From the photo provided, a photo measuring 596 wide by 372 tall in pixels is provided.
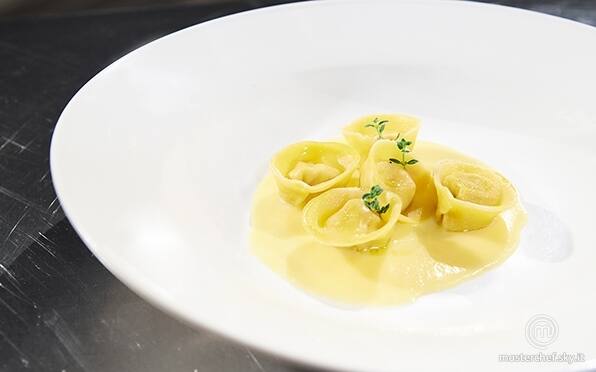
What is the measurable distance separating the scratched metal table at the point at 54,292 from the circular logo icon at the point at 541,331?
1.19 feet

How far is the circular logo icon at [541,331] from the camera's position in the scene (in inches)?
35.0

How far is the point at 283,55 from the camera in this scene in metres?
1.62

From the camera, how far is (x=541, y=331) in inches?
36.9

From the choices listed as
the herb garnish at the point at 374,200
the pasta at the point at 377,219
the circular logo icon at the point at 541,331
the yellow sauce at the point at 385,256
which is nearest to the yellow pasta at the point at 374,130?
the pasta at the point at 377,219

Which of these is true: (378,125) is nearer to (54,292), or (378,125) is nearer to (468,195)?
(468,195)

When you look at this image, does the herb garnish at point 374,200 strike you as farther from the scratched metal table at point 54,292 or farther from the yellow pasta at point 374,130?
the scratched metal table at point 54,292

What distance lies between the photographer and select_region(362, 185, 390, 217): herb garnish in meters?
1.19

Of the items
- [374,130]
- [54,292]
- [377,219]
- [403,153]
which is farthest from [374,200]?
[54,292]

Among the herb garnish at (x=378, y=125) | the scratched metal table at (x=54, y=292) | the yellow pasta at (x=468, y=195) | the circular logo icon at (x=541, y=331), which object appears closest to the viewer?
the circular logo icon at (x=541, y=331)

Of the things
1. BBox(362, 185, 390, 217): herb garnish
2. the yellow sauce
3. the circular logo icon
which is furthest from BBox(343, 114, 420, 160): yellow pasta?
the circular logo icon

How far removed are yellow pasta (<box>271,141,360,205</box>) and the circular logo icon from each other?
0.51 meters

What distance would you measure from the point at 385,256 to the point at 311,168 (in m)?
0.29

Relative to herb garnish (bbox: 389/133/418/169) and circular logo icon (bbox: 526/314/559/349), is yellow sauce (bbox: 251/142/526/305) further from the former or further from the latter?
circular logo icon (bbox: 526/314/559/349)

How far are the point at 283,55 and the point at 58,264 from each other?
30.6 inches
